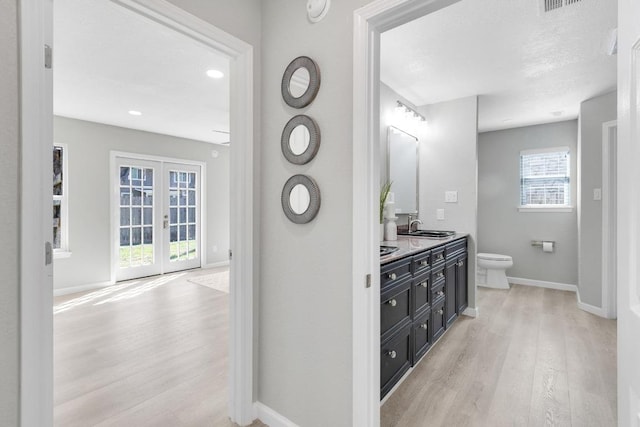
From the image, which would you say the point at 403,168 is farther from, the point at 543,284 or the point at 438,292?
the point at 543,284

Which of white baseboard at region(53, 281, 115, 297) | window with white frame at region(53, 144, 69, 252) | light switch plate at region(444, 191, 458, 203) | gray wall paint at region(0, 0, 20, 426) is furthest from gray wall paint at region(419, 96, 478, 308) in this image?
window with white frame at region(53, 144, 69, 252)

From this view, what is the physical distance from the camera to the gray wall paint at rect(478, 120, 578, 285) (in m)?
4.59

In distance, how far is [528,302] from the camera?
399 cm

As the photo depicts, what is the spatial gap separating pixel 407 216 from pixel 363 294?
2524 millimetres

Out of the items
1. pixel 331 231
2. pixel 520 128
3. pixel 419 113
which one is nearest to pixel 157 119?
pixel 419 113

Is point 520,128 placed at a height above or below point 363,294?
above

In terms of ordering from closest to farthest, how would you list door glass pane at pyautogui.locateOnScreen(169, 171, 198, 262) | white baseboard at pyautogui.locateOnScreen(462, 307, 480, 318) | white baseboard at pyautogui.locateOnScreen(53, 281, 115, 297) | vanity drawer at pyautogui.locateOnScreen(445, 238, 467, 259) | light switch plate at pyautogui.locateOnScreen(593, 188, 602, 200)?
1. vanity drawer at pyautogui.locateOnScreen(445, 238, 467, 259)
2. white baseboard at pyautogui.locateOnScreen(462, 307, 480, 318)
3. light switch plate at pyautogui.locateOnScreen(593, 188, 602, 200)
4. white baseboard at pyautogui.locateOnScreen(53, 281, 115, 297)
5. door glass pane at pyautogui.locateOnScreen(169, 171, 198, 262)

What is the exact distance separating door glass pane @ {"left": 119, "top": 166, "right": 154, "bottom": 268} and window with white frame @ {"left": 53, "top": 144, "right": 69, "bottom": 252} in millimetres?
728

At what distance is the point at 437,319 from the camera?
8.98 feet

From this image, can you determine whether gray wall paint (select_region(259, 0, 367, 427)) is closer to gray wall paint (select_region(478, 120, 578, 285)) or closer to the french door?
the french door

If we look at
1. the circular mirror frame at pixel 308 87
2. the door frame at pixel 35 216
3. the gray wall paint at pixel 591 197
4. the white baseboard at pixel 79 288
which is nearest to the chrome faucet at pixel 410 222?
the gray wall paint at pixel 591 197

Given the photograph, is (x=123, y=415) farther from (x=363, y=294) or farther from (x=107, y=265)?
(x=107, y=265)

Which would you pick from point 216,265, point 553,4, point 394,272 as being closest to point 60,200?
point 216,265

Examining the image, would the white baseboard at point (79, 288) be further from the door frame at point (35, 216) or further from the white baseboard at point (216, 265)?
the door frame at point (35, 216)
